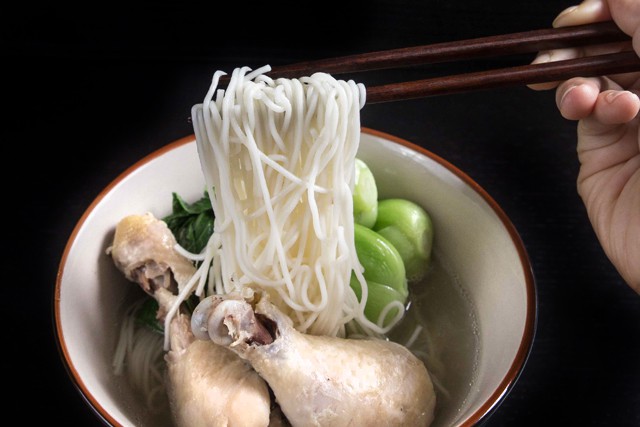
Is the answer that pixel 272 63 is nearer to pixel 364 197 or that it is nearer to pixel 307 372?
pixel 364 197

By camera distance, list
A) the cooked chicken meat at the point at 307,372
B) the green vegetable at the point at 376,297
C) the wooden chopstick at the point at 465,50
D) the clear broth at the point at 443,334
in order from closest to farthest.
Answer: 1. the cooked chicken meat at the point at 307,372
2. the wooden chopstick at the point at 465,50
3. the clear broth at the point at 443,334
4. the green vegetable at the point at 376,297

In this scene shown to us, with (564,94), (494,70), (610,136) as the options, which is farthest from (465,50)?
(610,136)

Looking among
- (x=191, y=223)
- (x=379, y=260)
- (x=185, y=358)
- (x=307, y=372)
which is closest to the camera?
(x=307, y=372)

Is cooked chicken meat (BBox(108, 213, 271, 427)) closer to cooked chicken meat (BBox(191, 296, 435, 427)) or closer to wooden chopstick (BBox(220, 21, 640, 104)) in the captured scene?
cooked chicken meat (BBox(191, 296, 435, 427))

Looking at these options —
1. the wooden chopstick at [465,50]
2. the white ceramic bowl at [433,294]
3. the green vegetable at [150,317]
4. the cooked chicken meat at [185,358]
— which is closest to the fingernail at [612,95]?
the wooden chopstick at [465,50]

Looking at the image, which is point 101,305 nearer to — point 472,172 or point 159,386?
point 159,386

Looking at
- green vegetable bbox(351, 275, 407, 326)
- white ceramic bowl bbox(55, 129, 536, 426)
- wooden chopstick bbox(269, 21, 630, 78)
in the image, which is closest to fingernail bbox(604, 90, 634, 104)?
wooden chopstick bbox(269, 21, 630, 78)

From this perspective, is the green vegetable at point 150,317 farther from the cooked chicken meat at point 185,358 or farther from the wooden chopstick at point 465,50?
the wooden chopstick at point 465,50
